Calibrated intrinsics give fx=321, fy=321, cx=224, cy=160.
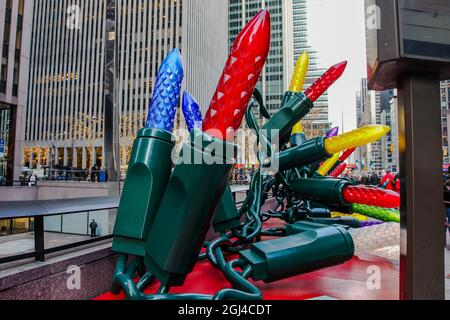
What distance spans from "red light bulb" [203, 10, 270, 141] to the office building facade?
173 ft

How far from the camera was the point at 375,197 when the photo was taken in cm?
202

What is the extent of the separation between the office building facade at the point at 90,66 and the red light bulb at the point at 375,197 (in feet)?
171

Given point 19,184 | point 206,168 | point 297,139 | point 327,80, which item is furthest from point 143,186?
point 19,184

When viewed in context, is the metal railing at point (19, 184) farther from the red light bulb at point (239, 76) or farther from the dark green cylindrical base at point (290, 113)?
the red light bulb at point (239, 76)

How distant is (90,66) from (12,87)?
138 ft

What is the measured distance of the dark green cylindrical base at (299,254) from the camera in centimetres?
172

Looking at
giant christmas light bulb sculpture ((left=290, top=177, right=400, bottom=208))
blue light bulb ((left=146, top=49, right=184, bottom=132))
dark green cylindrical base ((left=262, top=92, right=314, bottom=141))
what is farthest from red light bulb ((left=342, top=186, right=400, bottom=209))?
blue light bulb ((left=146, top=49, right=184, bottom=132))

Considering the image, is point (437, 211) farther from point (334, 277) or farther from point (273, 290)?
point (334, 277)

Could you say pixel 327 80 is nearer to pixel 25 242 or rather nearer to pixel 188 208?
pixel 188 208

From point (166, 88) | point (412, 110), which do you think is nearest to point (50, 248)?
point (166, 88)

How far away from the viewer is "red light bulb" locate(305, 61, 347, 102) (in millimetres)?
2836

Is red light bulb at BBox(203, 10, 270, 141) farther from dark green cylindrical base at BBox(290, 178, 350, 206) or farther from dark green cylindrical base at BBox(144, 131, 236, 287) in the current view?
dark green cylindrical base at BBox(290, 178, 350, 206)

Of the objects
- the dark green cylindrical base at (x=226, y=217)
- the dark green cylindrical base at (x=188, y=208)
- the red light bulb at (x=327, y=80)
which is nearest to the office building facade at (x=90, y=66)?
the red light bulb at (x=327, y=80)

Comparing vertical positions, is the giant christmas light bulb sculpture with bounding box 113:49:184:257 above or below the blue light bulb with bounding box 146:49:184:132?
below
